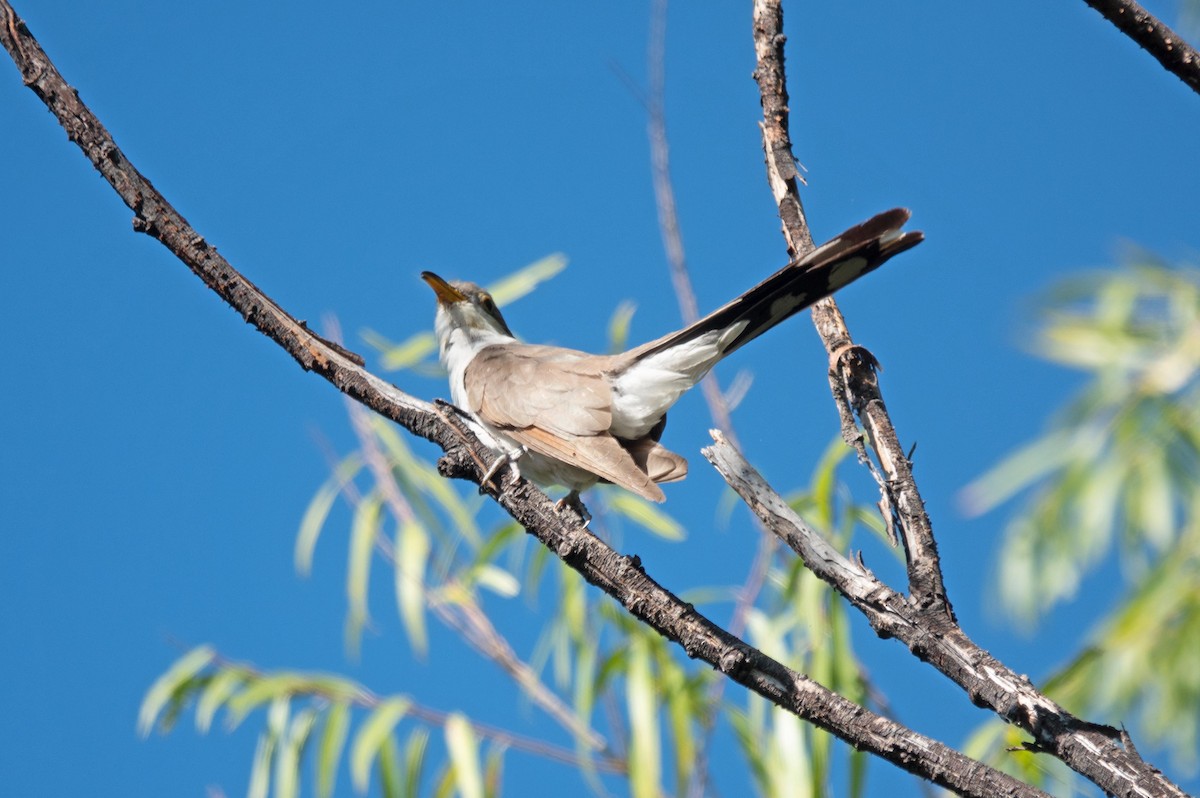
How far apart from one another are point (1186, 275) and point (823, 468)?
197 cm

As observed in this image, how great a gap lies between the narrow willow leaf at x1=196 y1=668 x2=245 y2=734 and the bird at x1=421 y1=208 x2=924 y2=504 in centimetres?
138

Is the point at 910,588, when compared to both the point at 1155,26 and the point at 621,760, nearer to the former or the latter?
the point at 1155,26

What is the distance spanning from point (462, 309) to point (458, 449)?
2781 mm

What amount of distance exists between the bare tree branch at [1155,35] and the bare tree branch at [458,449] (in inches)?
50.9

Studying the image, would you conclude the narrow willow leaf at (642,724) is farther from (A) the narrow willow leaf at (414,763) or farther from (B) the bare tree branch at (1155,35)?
(B) the bare tree branch at (1155,35)

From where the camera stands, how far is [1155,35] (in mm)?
2141

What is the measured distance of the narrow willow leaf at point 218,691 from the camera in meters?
4.35

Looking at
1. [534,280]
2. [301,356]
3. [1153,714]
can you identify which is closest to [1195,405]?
[1153,714]

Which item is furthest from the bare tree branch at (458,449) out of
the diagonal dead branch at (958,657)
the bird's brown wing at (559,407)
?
the bird's brown wing at (559,407)

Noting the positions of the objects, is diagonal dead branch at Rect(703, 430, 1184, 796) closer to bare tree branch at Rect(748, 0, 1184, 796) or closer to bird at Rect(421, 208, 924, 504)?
bare tree branch at Rect(748, 0, 1184, 796)

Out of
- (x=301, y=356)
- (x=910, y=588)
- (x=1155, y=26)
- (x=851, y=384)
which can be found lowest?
(x=910, y=588)

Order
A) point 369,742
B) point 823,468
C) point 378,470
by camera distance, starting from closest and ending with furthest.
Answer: point 823,468, point 369,742, point 378,470

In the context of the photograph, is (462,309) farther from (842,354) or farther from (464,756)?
(842,354)

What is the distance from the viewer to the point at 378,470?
16.0 feet
